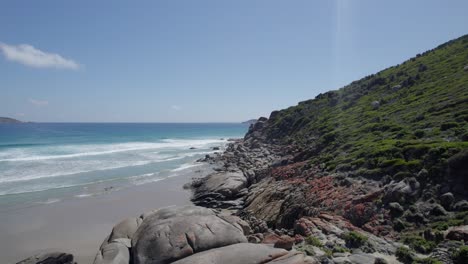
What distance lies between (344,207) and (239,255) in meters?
9.21

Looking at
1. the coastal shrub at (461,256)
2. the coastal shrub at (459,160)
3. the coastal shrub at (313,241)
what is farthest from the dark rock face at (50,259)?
the coastal shrub at (459,160)

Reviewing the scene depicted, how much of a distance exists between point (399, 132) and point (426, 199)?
14.0m

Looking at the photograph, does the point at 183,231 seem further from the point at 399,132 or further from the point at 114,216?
the point at 399,132

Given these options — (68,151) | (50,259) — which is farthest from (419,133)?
(68,151)

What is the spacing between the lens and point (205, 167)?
47688 mm

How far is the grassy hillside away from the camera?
70.8 ft

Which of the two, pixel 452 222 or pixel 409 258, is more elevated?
pixel 452 222

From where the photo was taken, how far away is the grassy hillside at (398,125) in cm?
2158

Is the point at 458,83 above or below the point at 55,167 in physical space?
above

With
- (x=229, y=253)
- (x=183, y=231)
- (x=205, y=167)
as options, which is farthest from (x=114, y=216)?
(x=205, y=167)

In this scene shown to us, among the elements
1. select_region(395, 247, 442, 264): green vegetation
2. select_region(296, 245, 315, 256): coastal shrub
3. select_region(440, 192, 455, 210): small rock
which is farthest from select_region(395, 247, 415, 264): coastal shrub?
select_region(440, 192, 455, 210): small rock

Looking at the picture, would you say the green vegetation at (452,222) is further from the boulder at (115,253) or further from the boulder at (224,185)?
the boulder at (224,185)

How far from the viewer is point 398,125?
32656 mm

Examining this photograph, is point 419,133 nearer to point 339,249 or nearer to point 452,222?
point 452,222
